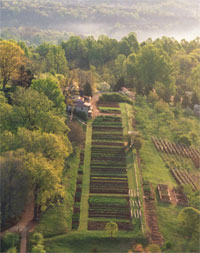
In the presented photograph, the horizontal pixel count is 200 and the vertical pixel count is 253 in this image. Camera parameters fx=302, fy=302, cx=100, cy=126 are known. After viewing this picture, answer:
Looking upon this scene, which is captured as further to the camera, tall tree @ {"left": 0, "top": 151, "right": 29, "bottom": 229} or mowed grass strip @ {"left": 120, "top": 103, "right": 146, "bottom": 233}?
mowed grass strip @ {"left": 120, "top": 103, "right": 146, "bottom": 233}

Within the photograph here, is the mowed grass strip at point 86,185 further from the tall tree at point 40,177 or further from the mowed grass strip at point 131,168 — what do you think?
the mowed grass strip at point 131,168

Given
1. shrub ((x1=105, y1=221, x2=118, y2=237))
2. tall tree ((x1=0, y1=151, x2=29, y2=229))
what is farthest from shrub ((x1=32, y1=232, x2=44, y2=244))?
shrub ((x1=105, y1=221, x2=118, y2=237))

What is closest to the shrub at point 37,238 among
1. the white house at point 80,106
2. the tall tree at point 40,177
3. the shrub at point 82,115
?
the tall tree at point 40,177

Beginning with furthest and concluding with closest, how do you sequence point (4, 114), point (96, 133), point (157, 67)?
point (157, 67)
point (96, 133)
point (4, 114)

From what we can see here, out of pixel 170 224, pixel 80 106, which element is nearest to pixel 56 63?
pixel 80 106

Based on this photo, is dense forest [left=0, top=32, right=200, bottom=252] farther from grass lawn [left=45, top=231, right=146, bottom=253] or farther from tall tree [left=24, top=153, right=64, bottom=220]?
grass lawn [left=45, top=231, right=146, bottom=253]

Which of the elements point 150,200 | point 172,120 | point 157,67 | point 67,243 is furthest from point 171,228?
point 157,67

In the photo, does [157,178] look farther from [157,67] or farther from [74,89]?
[157,67]
